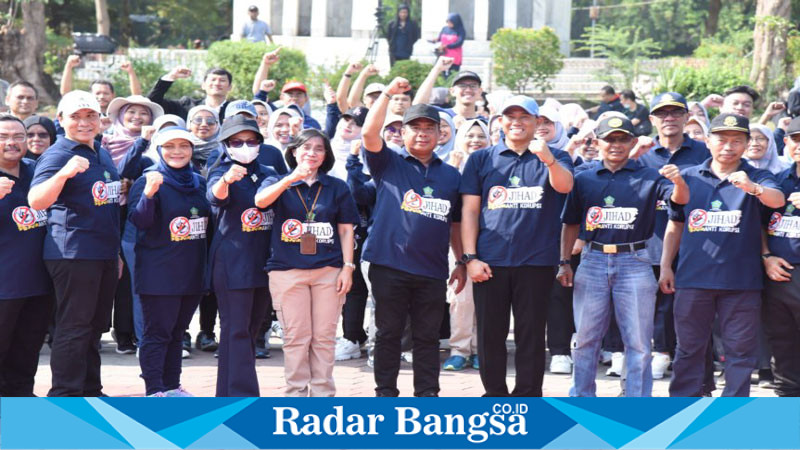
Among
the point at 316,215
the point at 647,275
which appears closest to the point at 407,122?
the point at 316,215

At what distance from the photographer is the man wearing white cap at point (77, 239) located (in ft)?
23.9

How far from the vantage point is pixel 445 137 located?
30.9ft

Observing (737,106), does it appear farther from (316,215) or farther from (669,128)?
(316,215)

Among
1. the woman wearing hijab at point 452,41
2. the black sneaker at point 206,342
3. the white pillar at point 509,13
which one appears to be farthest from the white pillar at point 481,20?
the black sneaker at point 206,342

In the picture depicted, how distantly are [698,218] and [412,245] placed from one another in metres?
1.99

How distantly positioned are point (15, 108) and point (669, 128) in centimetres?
576

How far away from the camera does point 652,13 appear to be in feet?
204

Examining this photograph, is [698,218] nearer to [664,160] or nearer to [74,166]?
[664,160]

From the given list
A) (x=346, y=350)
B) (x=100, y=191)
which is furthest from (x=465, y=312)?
(x=100, y=191)

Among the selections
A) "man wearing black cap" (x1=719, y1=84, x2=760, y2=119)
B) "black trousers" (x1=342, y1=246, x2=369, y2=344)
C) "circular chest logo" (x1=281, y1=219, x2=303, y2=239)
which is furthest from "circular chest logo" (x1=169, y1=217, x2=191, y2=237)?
"man wearing black cap" (x1=719, y1=84, x2=760, y2=119)

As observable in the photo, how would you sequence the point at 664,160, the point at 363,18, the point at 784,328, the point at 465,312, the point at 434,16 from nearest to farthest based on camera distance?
1. the point at 784,328
2. the point at 664,160
3. the point at 465,312
4. the point at 434,16
5. the point at 363,18

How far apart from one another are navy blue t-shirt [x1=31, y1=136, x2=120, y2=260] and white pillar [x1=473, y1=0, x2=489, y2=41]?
22862 mm

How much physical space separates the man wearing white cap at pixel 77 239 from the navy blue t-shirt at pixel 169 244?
0.74ft

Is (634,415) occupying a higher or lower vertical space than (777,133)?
lower
